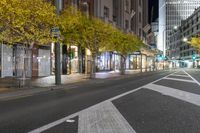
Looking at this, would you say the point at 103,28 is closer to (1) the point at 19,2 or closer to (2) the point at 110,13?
(1) the point at 19,2

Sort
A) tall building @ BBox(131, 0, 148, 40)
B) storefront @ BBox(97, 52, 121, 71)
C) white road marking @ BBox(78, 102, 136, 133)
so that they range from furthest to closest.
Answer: tall building @ BBox(131, 0, 148, 40)
storefront @ BBox(97, 52, 121, 71)
white road marking @ BBox(78, 102, 136, 133)

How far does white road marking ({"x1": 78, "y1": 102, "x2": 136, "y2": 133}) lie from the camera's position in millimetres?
9555

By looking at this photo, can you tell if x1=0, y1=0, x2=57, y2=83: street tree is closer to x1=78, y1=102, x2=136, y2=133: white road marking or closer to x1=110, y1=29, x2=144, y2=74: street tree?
x1=78, y1=102, x2=136, y2=133: white road marking

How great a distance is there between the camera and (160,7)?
19575 cm

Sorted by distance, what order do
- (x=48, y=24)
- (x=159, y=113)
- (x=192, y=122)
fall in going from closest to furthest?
(x=192, y=122)
(x=159, y=113)
(x=48, y=24)

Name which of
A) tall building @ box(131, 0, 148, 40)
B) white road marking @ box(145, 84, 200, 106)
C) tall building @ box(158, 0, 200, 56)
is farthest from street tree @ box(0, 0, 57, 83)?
tall building @ box(158, 0, 200, 56)

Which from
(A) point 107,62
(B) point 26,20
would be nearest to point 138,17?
(A) point 107,62

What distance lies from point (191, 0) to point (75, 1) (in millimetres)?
145704

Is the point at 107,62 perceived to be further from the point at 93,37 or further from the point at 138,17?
the point at 138,17

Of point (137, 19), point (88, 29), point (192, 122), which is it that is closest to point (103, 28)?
point (88, 29)

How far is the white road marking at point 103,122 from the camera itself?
9555mm

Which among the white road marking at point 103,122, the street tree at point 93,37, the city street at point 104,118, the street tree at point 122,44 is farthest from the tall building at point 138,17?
the white road marking at point 103,122

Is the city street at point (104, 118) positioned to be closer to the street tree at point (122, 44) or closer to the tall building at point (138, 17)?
the street tree at point (122, 44)

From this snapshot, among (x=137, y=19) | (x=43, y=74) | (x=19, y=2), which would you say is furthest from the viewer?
(x=137, y=19)
